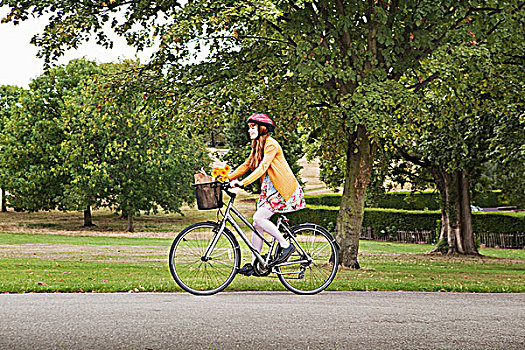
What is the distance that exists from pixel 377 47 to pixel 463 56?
2.12 metres

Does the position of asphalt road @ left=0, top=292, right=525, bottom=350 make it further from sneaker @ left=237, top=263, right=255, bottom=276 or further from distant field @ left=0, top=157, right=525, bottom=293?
distant field @ left=0, top=157, right=525, bottom=293

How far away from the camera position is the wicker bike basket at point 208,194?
714cm

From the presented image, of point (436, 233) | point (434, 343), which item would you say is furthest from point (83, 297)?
point (436, 233)

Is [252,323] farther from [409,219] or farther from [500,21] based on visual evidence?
[409,219]

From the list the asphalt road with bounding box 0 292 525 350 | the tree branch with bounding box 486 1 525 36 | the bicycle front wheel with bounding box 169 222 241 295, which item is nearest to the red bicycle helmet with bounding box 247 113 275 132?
the bicycle front wheel with bounding box 169 222 241 295

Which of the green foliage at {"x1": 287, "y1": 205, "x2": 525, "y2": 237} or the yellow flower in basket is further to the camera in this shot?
the green foliage at {"x1": 287, "y1": 205, "x2": 525, "y2": 237}

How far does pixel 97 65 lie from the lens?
45156mm

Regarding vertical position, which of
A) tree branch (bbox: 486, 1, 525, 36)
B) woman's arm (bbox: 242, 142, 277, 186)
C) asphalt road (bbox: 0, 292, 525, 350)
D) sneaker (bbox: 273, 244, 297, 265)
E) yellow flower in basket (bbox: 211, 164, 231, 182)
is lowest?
asphalt road (bbox: 0, 292, 525, 350)

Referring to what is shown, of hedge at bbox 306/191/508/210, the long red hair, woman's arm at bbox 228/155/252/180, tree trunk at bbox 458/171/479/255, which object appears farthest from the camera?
hedge at bbox 306/191/508/210

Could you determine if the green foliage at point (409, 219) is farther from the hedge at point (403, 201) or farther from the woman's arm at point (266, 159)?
the woman's arm at point (266, 159)

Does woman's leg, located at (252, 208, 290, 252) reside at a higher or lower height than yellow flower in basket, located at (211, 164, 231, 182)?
lower

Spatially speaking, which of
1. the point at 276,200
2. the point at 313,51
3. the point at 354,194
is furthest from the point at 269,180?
the point at 354,194

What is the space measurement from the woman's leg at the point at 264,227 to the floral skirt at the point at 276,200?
0.27 ft

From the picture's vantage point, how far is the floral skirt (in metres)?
7.58
